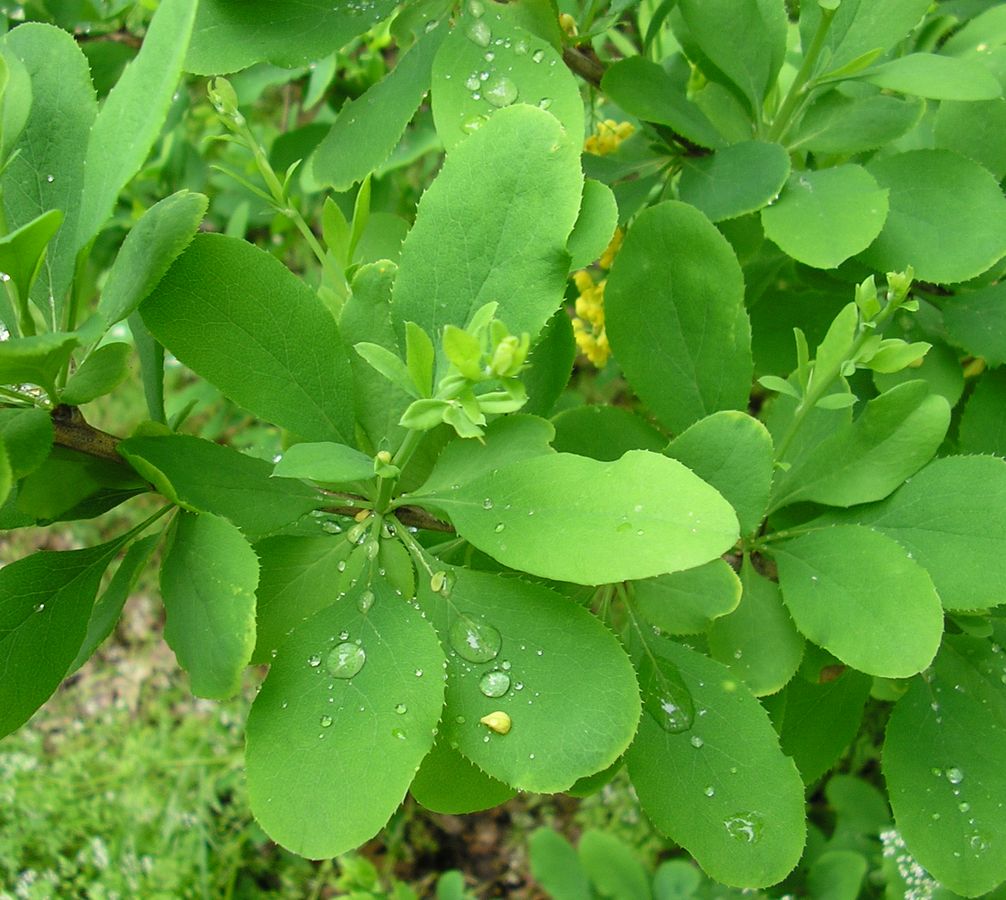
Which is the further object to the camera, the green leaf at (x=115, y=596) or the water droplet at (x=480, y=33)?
the water droplet at (x=480, y=33)

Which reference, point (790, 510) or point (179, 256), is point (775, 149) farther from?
point (179, 256)

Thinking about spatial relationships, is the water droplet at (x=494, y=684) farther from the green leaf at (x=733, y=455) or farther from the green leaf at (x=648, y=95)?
the green leaf at (x=648, y=95)

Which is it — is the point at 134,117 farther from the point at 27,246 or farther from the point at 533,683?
the point at 533,683

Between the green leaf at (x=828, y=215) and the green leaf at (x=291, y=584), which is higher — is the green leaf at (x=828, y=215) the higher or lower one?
the higher one

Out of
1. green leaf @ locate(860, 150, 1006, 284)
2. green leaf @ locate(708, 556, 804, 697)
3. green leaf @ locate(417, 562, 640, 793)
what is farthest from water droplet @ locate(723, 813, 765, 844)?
green leaf @ locate(860, 150, 1006, 284)

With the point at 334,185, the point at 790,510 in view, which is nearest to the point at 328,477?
the point at 334,185

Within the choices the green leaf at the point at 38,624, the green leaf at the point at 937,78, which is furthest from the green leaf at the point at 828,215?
the green leaf at the point at 38,624
